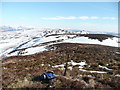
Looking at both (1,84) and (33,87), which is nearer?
(33,87)

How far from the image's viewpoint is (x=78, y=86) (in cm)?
860

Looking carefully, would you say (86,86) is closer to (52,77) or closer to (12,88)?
(52,77)

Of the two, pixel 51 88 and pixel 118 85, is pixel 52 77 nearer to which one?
pixel 51 88

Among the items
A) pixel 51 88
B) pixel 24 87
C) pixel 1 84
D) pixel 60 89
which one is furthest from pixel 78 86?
pixel 1 84

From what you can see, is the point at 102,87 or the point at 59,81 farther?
the point at 59,81

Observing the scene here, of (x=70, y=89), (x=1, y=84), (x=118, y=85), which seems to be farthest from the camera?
(x=1, y=84)

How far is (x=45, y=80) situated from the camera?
32.8 ft

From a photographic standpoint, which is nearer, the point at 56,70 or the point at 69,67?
the point at 56,70

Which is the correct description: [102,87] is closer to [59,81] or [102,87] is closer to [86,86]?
[86,86]

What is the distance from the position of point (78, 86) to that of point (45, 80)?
8.55 ft

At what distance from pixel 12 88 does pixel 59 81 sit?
3137mm

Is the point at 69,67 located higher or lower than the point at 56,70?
lower

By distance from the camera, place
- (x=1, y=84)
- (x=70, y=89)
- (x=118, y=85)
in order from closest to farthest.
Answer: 1. (x=70, y=89)
2. (x=118, y=85)
3. (x=1, y=84)

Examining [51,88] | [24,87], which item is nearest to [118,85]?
[51,88]
